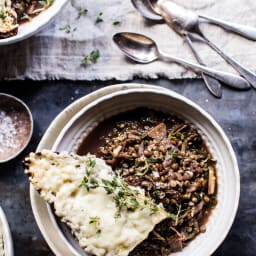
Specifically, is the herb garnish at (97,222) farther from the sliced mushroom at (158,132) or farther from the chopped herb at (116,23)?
the chopped herb at (116,23)

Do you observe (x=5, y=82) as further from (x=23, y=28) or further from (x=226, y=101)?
(x=226, y=101)

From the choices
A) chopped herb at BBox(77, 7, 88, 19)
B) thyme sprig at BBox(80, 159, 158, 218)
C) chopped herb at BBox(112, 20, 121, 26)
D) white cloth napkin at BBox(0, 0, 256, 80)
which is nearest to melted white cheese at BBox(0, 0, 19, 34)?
white cloth napkin at BBox(0, 0, 256, 80)

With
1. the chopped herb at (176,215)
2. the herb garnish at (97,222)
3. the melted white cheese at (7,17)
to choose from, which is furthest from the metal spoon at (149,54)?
the herb garnish at (97,222)

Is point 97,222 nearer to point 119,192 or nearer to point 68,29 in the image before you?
point 119,192

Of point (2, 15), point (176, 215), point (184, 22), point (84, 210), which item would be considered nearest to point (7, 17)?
point (2, 15)

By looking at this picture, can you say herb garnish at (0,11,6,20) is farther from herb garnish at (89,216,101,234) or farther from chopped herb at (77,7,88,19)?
herb garnish at (89,216,101,234)
